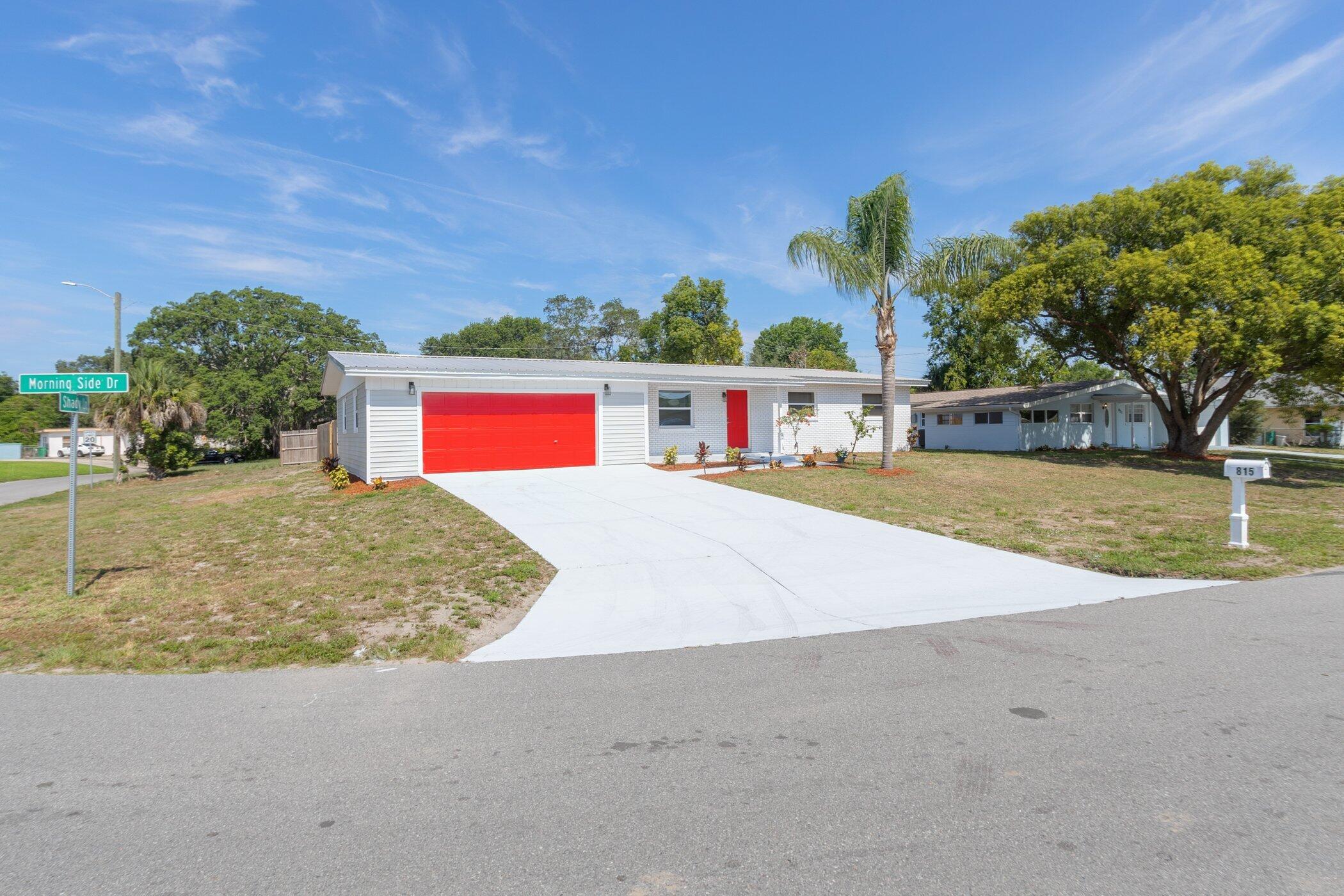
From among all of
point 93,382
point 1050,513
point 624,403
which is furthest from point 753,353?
point 93,382

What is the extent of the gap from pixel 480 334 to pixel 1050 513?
193ft

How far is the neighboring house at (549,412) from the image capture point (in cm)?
1622

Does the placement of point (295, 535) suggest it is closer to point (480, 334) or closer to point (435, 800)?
point (435, 800)

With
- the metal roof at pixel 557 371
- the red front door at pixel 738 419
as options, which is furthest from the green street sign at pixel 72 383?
the red front door at pixel 738 419

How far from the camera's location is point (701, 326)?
39.6m

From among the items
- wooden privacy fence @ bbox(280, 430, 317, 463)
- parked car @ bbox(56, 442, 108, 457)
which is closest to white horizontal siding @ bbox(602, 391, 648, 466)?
wooden privacy fence @ bbox(280, 430, 317, 463)

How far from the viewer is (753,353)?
65625 mm

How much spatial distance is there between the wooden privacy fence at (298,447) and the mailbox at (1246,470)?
29.4 m

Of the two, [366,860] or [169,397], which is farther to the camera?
[169,397]

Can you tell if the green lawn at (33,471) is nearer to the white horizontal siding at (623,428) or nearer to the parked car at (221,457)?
the parked car at (221,457)

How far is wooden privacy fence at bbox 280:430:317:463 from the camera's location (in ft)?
91.3

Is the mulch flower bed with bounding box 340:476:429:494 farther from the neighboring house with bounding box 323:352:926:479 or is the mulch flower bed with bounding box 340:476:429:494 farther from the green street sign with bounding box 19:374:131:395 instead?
the green street sign with bounding box 19:374:131:395

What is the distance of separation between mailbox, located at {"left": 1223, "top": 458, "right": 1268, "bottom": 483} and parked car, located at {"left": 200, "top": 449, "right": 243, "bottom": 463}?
138 ft

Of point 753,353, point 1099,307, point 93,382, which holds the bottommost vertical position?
point 93,382
